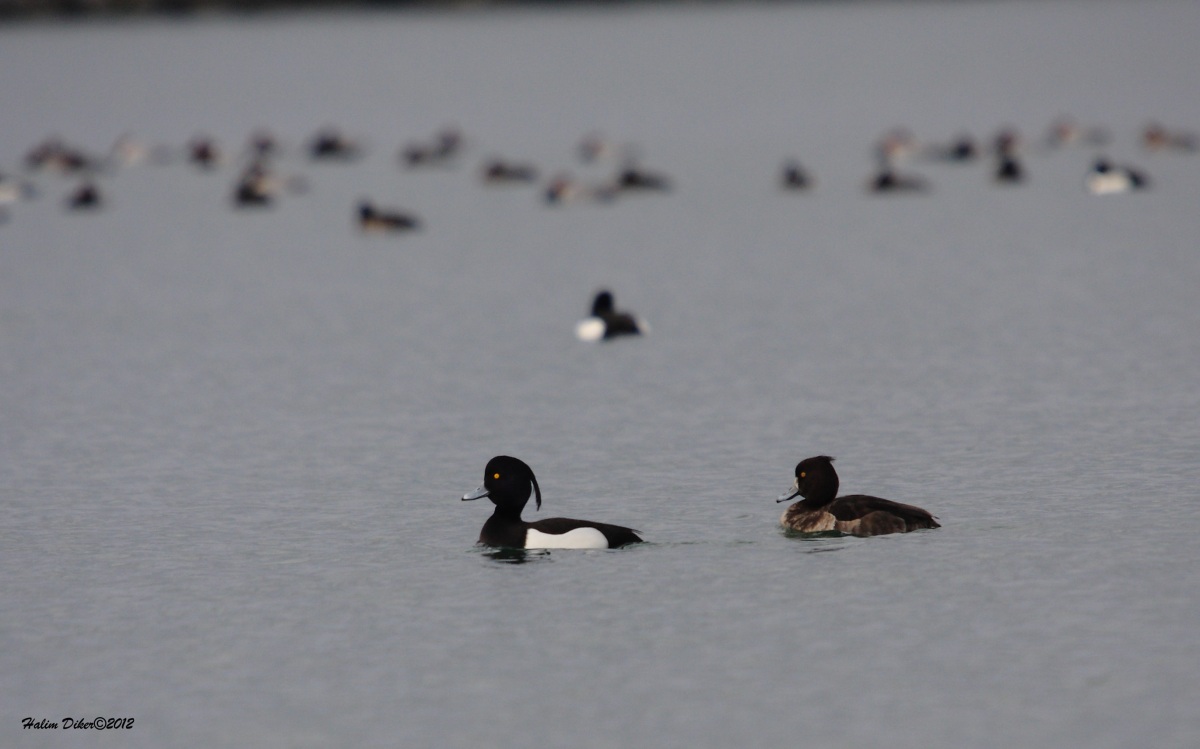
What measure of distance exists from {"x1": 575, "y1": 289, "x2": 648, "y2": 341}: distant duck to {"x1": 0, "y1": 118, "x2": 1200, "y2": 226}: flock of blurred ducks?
16.8 m

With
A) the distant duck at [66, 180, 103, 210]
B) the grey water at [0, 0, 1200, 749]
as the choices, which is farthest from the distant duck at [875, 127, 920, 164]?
the distant duck at [66, 180, 103, 210]

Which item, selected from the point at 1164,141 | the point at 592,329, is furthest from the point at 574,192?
the point at 592,329

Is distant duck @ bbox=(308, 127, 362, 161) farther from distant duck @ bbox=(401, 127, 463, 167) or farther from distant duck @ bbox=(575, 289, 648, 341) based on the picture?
distant duck @ bbox=(575, 289, 648, 341)

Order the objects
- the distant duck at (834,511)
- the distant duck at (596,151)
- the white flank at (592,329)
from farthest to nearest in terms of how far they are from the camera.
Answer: the distant duck at (596,151)
the white flank at (592,329)
the distant duck at (834,511)

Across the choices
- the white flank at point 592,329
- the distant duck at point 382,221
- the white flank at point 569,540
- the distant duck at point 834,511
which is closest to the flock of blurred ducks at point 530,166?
the distant duck at point 382,221

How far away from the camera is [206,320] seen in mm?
30078

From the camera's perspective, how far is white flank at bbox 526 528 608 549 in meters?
14.8

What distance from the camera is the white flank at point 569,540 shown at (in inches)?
583

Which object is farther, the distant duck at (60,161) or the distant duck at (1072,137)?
the distant duck at (1072,137)

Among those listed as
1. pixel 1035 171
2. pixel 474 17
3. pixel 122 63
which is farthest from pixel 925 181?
pixel 474 17

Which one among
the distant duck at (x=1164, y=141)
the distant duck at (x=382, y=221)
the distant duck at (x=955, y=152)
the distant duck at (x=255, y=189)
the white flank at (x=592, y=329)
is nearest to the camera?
the white flank at (x=592, y=329)

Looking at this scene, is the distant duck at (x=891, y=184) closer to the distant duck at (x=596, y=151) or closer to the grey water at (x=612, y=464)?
the grey water at (x=612, y=464)

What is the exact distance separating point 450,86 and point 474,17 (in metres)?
82.6

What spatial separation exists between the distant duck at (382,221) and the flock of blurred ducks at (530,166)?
0.02m
